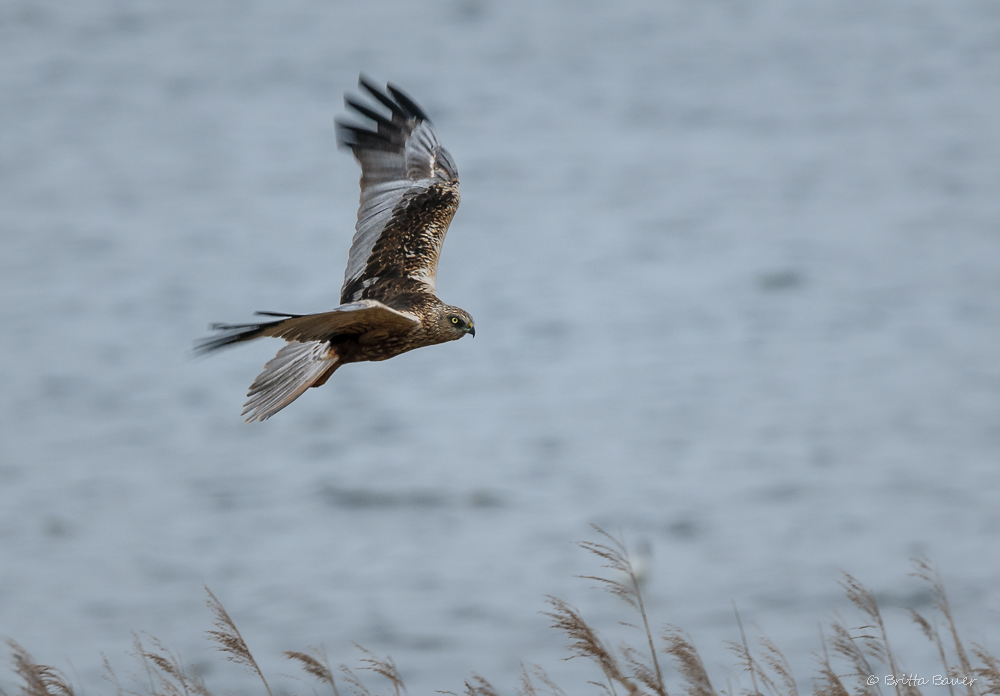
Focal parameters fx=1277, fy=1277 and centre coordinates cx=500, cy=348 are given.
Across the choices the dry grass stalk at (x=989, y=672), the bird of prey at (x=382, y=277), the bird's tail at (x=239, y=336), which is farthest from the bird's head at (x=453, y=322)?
the dry grass stalk at (x=989, y=672)

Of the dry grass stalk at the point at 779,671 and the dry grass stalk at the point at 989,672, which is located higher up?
the dry grass stalk at the point at 989,672

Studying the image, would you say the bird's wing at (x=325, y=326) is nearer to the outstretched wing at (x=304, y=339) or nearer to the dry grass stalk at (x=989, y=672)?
the outstretched wing at (x=304, y=339)

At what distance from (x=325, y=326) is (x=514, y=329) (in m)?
25.2

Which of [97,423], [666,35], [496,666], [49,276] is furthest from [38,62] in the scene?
[496,666]

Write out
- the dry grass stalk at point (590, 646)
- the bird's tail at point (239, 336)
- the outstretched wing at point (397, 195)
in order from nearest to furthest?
the dry grass stalk at point (590, 646) < the bird's tail at point (239, 336) < the outstretched wing at point (397, 195)

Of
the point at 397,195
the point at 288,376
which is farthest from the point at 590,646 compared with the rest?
the point at 397,195

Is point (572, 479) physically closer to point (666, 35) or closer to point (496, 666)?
point (496, 666)

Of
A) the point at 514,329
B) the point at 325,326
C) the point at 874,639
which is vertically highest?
the point at 514,329

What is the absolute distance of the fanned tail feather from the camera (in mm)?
6020

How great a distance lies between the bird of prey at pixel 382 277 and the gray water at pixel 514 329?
10785 millimetres

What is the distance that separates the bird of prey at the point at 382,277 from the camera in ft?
18.4

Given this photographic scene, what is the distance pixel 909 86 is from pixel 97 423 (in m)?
26.2

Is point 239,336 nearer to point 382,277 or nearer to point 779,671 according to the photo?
point 382,277

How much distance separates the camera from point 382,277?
279 inches
